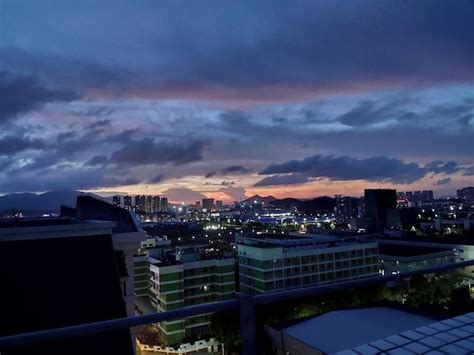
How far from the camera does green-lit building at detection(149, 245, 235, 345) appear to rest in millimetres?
21688

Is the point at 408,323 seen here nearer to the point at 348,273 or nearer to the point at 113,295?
the point at 113,295

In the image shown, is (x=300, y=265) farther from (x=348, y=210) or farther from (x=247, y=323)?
(x=348, y=210)

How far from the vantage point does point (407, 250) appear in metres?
35.2

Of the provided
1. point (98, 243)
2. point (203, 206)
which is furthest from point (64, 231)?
point (203, 206)

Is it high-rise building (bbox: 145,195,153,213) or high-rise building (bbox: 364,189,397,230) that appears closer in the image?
high-rise building (bbox: 364,189,397,230)

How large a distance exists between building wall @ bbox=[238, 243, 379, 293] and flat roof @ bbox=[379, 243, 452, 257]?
529 cm

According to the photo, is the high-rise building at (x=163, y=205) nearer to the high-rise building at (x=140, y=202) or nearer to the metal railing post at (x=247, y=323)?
the high-rise building at (x=140, y=202)

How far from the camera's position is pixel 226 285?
2444 cm

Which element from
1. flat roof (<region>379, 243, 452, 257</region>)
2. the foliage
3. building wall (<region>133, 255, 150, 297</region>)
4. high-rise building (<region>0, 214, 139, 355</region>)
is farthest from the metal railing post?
flat roof (<region>379, 243, 452, 257</region>)

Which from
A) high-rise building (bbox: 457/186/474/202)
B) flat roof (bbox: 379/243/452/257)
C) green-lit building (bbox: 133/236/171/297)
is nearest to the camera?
green-lit building (bbox: 133/236/171/297)

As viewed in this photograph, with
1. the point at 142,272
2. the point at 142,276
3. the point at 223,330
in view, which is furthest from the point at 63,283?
the point at 142,276

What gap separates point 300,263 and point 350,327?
510 inches

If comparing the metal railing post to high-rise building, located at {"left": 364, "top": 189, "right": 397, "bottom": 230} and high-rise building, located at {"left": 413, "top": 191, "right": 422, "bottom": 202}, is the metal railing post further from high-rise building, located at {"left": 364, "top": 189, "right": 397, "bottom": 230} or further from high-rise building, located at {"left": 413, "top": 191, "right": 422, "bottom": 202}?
high-rise building, located at {"left": 413, "top": 191, "right": 422, "bottom": 202}

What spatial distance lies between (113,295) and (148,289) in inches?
805
